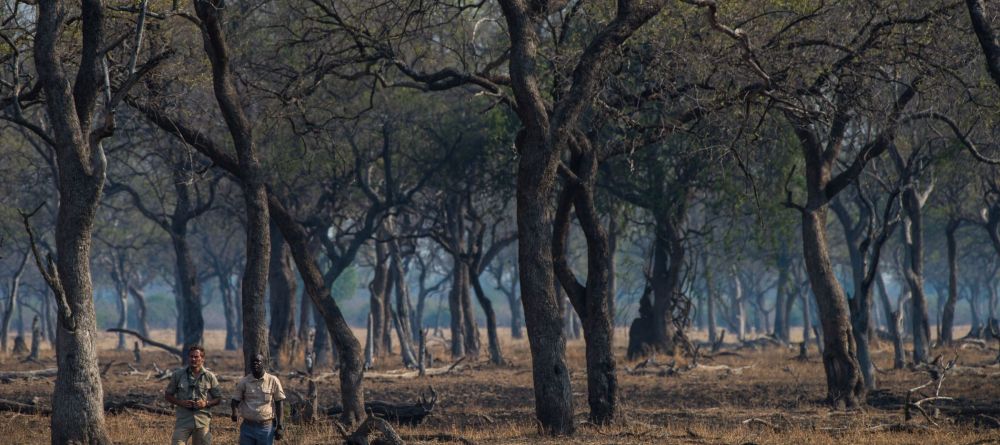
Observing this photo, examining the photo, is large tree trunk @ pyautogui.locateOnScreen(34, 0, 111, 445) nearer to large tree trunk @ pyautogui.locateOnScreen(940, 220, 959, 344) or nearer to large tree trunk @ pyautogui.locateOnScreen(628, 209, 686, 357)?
large tree trunk @ pyautogui.locateOnScreen(628, 209, 686, 357)

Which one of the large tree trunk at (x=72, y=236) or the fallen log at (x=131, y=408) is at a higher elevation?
the large tree trunk at (x=72, y=236)

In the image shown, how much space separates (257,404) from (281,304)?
80.8 feet

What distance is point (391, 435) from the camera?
47.0ft

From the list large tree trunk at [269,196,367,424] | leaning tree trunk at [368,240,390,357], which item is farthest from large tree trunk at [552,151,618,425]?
leaning tree trunk at [368,240,390,357]

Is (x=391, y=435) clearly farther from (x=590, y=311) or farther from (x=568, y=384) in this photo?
(x=590, y=311)

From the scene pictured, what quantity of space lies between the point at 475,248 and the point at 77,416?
2215cm

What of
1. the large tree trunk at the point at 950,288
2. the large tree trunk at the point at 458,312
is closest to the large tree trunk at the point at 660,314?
the large tree trunk at the point at 458,312

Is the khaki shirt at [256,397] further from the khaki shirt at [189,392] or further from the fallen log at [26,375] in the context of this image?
the fallen log at [26,375]

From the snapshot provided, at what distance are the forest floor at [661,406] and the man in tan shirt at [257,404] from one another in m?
3.18

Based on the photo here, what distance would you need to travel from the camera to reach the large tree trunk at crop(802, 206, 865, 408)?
70.4ft

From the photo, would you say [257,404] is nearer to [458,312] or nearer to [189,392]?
[189,392]

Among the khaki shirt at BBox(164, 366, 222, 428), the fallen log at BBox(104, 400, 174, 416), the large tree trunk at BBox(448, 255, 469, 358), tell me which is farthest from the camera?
the large tree trunk at BBox(448, 255, 469, 358)

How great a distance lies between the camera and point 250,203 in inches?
679

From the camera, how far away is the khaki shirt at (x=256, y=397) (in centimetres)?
1284
